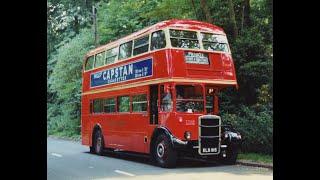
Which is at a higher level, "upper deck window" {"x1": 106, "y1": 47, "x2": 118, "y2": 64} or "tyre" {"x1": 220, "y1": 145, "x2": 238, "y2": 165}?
"upper deck window" {"x1": 106, "y1": 47, "x2": 118, "y2": 64}

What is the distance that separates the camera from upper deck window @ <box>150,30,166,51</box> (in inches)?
261

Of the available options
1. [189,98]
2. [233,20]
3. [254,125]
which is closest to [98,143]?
[189,98]

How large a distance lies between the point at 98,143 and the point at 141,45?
1.44 meters

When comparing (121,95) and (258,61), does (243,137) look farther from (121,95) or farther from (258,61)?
(121,95)

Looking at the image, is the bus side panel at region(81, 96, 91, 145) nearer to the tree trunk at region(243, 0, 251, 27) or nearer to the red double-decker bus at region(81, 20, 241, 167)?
the red double-decker bus at region(81, 20, 241, 167)

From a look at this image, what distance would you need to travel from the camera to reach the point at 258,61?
6.13 m

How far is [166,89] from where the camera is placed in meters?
6.72

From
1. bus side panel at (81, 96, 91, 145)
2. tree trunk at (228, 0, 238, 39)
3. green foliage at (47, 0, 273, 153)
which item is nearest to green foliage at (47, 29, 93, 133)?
green foliage at (47, 0, 273, 153)

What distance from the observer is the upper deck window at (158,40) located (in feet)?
21.8

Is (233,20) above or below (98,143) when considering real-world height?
above

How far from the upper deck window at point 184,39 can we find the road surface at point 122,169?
1.43 m

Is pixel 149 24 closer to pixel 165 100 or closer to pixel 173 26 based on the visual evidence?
pixel 173 26

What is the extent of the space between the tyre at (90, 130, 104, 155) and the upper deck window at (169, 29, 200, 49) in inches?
63.2
